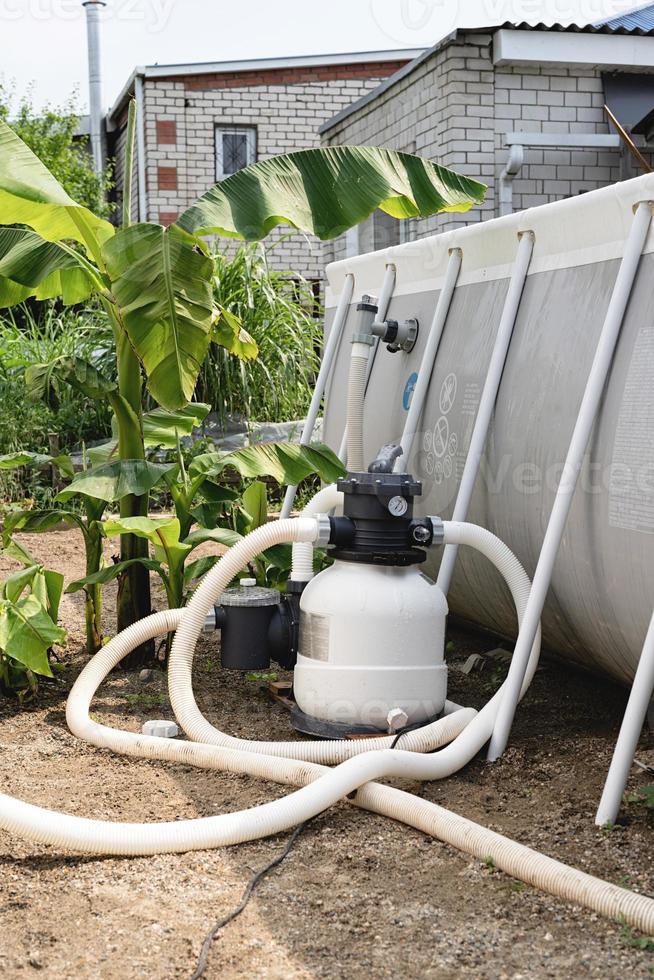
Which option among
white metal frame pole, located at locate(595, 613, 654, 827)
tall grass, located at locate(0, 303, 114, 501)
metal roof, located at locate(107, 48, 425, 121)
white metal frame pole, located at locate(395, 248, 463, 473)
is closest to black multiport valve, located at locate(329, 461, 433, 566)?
white metal frame pole, located at locate(595, 613, 654, 827)

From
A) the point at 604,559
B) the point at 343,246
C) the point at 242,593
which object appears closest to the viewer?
the point at 604,559

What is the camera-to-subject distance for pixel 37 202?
12.8 ft

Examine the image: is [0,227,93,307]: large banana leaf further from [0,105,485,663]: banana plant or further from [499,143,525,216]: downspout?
[499,143,525,216]: downspout

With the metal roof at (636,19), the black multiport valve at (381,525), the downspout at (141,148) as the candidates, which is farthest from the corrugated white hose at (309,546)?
the downspout at (141,148)

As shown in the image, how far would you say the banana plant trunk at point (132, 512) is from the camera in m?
4.61

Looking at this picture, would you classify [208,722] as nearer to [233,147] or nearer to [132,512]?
[132,512]

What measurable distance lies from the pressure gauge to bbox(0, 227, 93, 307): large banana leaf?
1.77 m

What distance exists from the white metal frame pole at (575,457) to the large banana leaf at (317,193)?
4.70 feet

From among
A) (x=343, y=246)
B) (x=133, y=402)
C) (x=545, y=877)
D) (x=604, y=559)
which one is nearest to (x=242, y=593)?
(x=133, y=402)

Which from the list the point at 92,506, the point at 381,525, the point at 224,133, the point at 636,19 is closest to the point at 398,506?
the point at 381,525

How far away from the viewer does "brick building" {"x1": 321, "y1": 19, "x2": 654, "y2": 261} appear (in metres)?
10.3

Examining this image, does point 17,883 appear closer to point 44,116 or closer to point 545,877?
point 545,877

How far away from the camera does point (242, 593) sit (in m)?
4.14

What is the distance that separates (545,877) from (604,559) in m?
1.14
